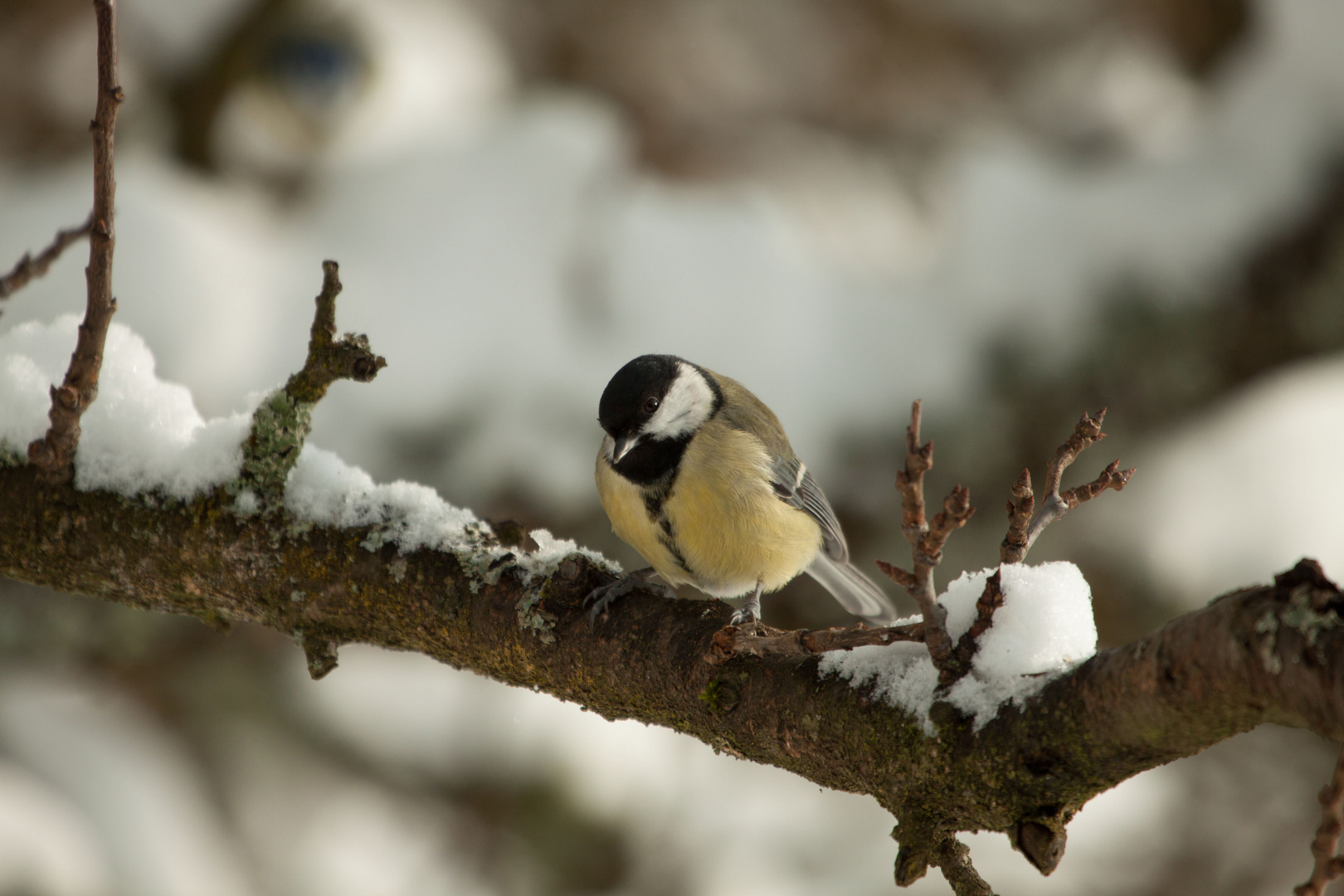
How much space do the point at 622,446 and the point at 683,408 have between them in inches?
9.8

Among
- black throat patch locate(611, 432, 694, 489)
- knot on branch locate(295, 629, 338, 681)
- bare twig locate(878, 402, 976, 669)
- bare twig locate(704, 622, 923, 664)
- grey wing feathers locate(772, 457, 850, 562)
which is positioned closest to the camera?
bare twig locate(878, 402, 976, 669)

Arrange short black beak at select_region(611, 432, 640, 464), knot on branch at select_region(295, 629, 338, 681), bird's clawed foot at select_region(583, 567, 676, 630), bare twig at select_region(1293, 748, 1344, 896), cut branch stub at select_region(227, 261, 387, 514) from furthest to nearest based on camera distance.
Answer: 1. short black beak at select_region(611, 432, 640, 464)
2. knot on branch at select_region(295, 629, 338, 681)
3. bird's clawed foot at select_region(583, 567, 676, 630)
4. cut branch stub at select_region(227, 261, 387, 514)
5. bare twig at select_region(1293, 748, 1344, 896)

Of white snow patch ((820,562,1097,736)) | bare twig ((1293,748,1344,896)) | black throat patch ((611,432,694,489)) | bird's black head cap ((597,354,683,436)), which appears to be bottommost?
bare twig ((1293,748,1344,896))

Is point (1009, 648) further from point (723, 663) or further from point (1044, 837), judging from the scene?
point (723, 663)

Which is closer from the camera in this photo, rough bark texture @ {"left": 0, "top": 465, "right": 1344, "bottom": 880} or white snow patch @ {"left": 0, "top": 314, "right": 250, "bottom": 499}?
rough bark texture @ {"left": 0, "top": 465, "right": 1344, "bottom": 880}

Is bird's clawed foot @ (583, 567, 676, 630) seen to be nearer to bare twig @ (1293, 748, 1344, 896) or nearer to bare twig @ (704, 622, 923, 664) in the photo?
bare twig @ (704, 622, 923, 664)

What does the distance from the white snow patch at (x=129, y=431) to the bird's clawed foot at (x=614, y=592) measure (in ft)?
2.12

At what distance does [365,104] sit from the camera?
152 inches

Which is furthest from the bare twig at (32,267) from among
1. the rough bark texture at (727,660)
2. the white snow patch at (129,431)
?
the rough bark texture at (727,660)

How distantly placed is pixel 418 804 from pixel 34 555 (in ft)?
7.63

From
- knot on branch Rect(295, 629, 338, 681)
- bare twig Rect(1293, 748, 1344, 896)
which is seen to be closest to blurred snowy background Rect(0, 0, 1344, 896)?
knot on branch Rect(295, 629, 338, 681)

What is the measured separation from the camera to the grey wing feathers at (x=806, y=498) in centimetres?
226

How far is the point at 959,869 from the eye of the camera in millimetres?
1110

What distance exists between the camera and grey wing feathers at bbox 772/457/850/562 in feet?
7.42
